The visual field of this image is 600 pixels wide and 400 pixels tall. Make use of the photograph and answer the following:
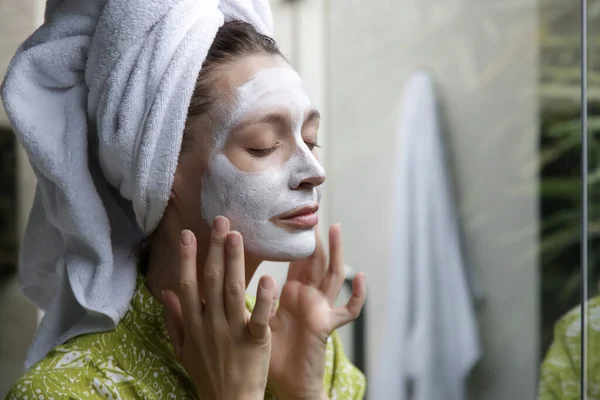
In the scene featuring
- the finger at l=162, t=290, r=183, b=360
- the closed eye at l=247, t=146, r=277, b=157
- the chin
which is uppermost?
the closed eye at l=247, t=146, r=277, b=157

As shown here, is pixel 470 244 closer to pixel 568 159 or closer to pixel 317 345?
pixel 568 159

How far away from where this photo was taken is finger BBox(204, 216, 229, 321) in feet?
2.80

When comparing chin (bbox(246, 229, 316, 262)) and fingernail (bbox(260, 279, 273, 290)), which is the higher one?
chin (bbox(246, 229, 316, 262))

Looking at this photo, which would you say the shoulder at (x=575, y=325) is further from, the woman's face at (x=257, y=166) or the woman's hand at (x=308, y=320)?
the woman's face at (x=257, y=166)

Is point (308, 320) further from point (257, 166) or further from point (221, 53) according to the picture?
point (221, 53)

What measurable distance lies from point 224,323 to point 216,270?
6cm

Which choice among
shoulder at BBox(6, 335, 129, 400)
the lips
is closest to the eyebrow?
the lips

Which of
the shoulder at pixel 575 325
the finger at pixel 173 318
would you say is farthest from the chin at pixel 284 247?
the shoulder at pixel 575 325

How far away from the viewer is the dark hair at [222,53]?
0.90 metres

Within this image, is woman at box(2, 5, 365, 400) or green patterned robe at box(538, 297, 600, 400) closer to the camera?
woman at box(2, 5, 365, 400)

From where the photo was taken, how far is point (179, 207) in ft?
3.07

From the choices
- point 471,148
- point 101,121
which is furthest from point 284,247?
point 471,148

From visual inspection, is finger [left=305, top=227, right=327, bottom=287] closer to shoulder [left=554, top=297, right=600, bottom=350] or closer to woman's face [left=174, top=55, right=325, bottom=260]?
woman's face [left=174, top=55, right=325, bottom=260]

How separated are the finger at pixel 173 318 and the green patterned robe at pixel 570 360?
0.53 meters
